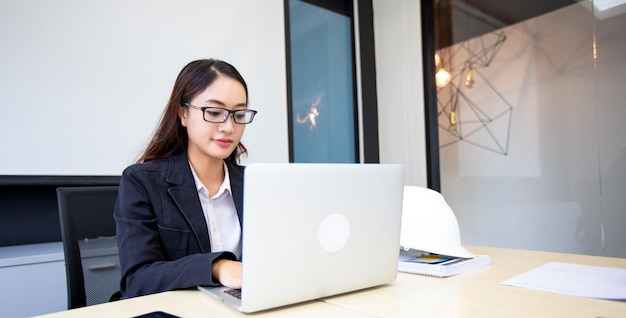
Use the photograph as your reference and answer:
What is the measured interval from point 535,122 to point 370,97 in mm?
1351

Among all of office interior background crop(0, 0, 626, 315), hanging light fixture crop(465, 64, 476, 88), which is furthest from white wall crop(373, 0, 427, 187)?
hanging light fixture crop(465, 64, 476, 88)

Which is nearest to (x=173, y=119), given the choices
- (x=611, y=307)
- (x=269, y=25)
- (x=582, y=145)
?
(x=611, y=307)

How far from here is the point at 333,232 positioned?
0.87 meters

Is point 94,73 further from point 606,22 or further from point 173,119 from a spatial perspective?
point 606,22

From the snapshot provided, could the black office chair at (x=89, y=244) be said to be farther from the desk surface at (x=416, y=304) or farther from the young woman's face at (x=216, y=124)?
→ the desk surface at (x=416, y=304)

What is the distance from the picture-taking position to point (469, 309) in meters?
0.84

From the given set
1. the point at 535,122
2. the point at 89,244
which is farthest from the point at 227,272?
the point at 535,122

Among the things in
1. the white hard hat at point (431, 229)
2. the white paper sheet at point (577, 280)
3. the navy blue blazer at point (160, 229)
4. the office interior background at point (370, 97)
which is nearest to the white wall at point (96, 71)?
the office interior background at point (370, 97)

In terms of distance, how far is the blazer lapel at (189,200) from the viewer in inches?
48.7

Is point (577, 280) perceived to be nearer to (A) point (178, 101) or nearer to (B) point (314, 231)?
(B) point (314, 231)

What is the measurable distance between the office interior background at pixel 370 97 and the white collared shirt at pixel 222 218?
0.94 metres

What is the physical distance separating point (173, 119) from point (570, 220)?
2.23 m

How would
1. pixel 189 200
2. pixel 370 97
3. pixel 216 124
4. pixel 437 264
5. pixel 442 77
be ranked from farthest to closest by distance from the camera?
pixel 370 97 → pixel 442 77 → pixel 216 124 → pixel 189 200 → pixel 437 264

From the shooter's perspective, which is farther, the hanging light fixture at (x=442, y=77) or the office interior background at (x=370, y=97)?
the hanging light fixture at (x=442, y=77)
